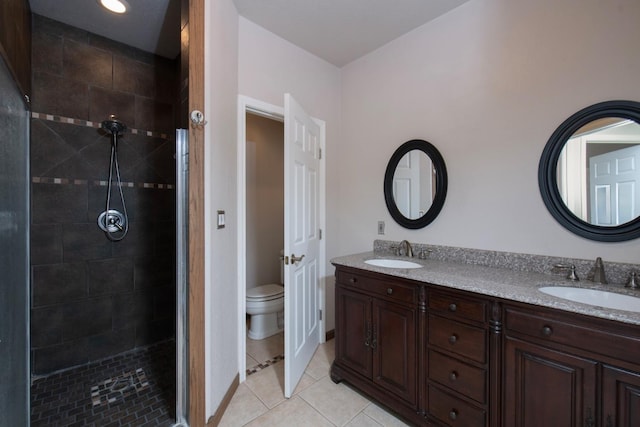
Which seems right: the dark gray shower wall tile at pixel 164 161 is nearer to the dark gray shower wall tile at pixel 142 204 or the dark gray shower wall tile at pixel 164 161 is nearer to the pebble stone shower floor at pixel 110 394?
the dark gray shower wall tile at pixel 142 204

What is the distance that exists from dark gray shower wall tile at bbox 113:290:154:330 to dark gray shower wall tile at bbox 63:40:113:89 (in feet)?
5.63

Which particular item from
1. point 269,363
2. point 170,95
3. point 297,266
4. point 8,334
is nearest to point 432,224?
point 297,266

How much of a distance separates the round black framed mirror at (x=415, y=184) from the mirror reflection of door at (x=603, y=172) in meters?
0.69

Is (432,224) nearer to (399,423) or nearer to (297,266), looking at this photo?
(297,266)

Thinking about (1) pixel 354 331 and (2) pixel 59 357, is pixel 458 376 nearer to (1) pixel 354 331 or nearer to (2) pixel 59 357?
(1) pixel 354 331

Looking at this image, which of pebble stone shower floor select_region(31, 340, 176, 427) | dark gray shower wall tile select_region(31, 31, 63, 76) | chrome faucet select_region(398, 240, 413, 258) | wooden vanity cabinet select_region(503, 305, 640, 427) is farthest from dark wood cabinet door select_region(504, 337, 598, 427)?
dark gray shower wall tile select_region(31, 31, 63, 76)

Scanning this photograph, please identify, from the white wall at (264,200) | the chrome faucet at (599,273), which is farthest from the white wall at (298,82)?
the chrome faucet at (599,273)

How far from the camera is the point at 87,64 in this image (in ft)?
6.95

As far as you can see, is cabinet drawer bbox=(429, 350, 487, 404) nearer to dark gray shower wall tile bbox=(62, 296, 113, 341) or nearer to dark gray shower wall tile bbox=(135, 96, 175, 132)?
dark gray shower wall tile bbox=(62, 296, 113, 341)

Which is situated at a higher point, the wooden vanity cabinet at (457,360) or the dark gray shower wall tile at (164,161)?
the dark gray shower wall tile at (164,161)

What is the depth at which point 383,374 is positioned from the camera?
1.72 meters

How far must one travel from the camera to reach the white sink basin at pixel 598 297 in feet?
3.97

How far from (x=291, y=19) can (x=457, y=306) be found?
2.20 m

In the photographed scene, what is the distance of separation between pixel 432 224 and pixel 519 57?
1168 millimetres
